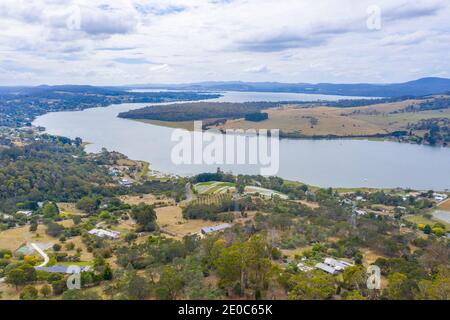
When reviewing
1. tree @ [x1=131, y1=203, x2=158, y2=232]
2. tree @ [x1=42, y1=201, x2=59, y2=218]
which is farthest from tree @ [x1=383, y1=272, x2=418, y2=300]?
tree @ [x1=42, y1=201, x2=59, y2=218]

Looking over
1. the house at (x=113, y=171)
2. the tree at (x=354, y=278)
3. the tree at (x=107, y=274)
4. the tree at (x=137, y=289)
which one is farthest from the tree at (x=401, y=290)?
the house at (x=113, y=171)

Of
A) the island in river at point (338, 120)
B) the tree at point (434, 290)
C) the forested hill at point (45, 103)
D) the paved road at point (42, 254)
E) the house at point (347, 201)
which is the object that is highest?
the forested hill at point (45, 103)

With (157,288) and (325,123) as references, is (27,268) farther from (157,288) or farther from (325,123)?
(325,123)

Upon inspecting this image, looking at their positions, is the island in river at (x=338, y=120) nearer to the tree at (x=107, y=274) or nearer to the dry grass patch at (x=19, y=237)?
the dry grass patch at (x=19, y=237)

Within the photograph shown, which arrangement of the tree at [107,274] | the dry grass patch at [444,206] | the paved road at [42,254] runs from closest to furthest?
1. the tree at [107,274]
2. the paved road at [42,254]
3. the dry grass patch at [444,206]

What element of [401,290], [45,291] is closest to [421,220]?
[401,290]
